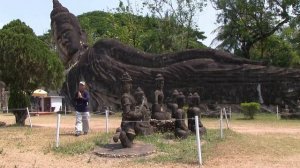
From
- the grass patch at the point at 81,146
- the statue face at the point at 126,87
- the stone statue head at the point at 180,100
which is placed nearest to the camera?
the grass patch at the point at 81,146

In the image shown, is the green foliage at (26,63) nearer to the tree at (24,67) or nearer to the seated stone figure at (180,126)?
the tree at (24,67)

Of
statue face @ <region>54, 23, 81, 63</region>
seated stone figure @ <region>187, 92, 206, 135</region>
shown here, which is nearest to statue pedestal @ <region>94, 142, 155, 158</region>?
seated stone figure @ <region>187, 92, 206, 135</region>

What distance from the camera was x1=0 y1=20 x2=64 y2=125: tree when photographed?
18.9 meters

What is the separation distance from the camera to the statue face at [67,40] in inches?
1289

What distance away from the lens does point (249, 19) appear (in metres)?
35.7

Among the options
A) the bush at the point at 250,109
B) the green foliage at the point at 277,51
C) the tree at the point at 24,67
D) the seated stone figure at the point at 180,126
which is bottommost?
the seated stone figure at the point at 180,126

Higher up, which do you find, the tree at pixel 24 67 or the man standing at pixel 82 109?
the tree at pixel 24 67

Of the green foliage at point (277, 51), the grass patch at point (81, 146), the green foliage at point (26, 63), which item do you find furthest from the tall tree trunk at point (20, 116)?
the green foliage at point (277, 51)

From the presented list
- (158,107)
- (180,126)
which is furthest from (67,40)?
(180,126)

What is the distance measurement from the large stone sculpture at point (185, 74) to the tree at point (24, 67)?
9603 mm

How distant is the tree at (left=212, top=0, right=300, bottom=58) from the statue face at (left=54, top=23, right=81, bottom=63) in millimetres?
11105

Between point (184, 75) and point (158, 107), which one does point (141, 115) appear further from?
point (184, 75)

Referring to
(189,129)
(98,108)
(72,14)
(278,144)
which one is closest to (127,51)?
(98,108)

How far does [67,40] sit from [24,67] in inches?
552
